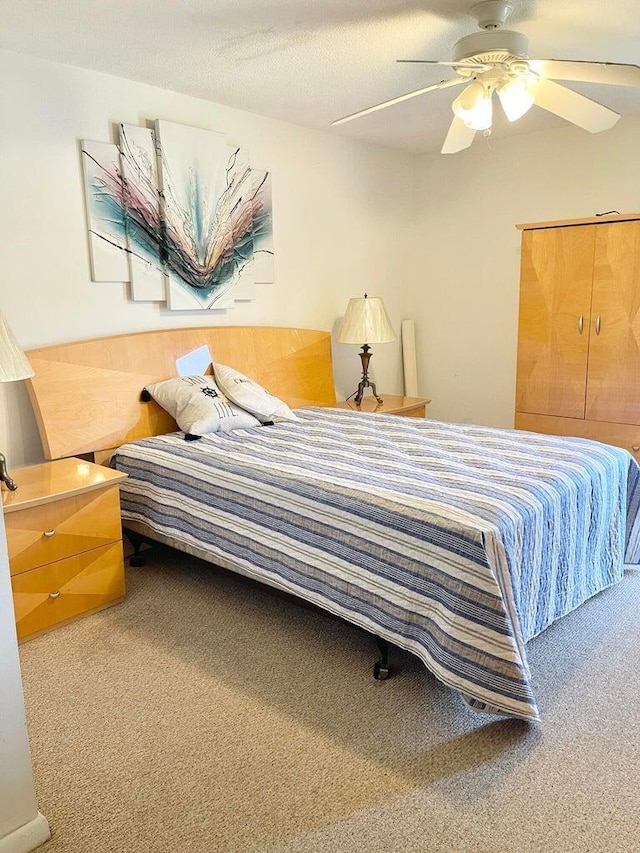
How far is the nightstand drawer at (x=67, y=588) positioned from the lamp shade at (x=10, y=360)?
753 mm

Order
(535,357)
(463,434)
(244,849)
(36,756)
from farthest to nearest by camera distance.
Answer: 1. (535,357)
2. (463,434)
3. (36,756)
4. (244,849)

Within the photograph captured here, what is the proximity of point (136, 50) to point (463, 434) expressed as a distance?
2310 millimetres

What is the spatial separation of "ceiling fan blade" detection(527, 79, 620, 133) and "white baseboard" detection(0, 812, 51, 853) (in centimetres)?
294

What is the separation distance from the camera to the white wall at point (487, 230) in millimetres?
4199

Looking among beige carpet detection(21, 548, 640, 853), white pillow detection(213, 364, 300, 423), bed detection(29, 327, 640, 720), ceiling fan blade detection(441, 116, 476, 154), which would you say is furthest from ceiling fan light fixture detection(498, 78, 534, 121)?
beige carpet detection(21, 548, 640, 853)

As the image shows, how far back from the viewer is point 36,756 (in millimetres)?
1891

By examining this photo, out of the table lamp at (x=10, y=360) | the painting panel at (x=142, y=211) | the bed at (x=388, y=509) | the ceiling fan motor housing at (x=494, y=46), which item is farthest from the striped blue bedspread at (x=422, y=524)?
the ceiling fan motor housing at (x=494, y=46)

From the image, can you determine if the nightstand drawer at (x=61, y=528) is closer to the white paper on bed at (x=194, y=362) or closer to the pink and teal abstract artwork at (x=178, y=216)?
the white paper on bed at (x=194, y=362)

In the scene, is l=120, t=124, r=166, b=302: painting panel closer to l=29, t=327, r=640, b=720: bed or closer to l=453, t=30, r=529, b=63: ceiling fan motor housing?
l=29, t=327, r=640, b=720: bed

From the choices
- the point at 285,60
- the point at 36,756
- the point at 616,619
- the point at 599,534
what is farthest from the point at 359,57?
the point at 36,756

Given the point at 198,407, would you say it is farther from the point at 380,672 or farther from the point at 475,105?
the point at 475,105

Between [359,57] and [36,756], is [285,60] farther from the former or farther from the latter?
[36,756]

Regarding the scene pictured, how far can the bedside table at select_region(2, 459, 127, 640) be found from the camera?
247 cm

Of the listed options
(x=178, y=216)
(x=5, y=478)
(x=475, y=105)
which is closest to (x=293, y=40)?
(x=475, y=105)
